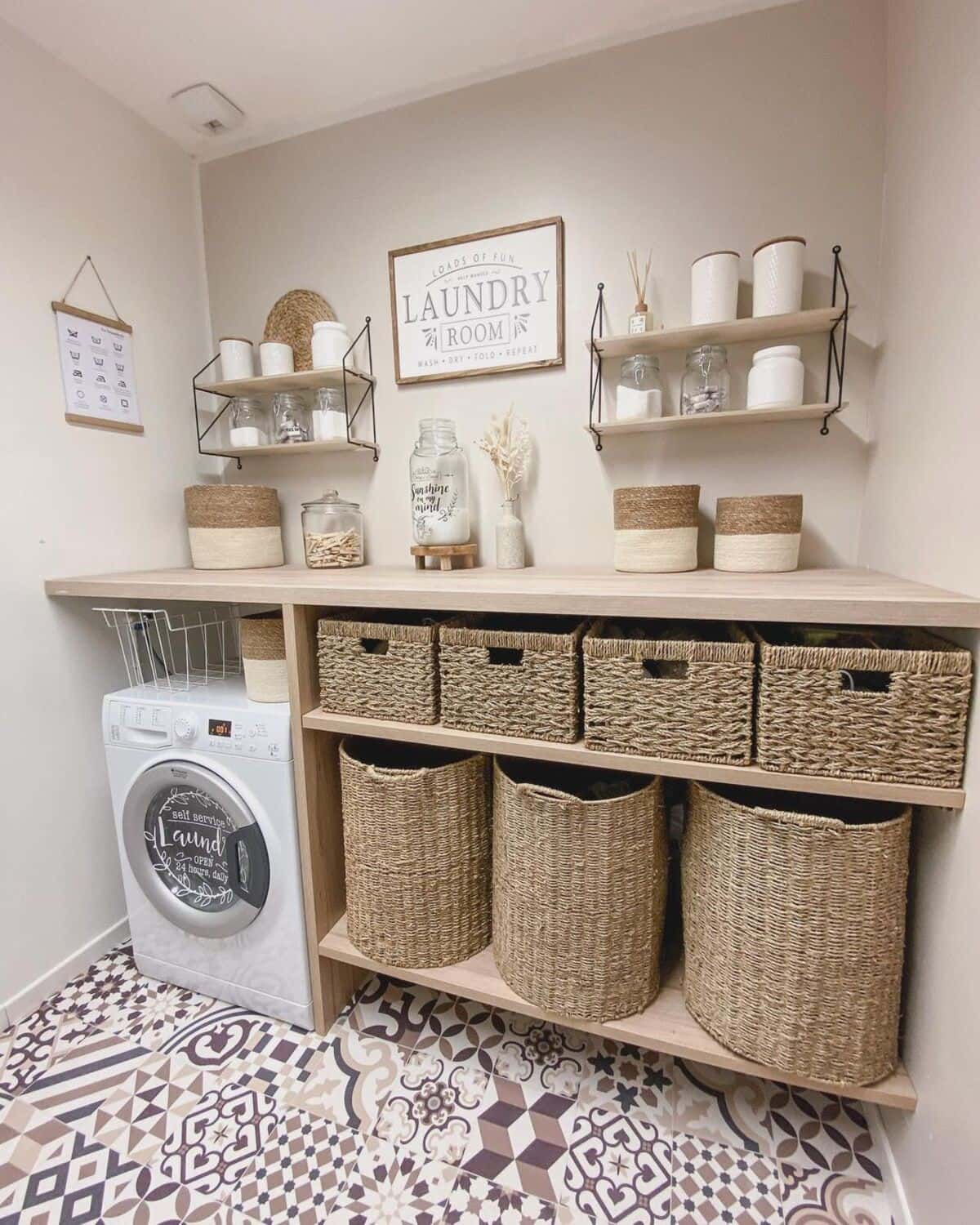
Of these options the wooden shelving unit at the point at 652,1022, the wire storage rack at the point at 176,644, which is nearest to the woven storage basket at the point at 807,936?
the wooden shelving unit at the point at 652,1022

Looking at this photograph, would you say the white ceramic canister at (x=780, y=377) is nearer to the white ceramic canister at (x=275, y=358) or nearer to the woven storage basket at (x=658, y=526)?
the woven storage basket at (x=658, y=526)

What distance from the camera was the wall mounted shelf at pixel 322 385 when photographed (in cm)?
168

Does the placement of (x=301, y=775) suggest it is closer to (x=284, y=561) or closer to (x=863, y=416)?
(x=284, y=561)

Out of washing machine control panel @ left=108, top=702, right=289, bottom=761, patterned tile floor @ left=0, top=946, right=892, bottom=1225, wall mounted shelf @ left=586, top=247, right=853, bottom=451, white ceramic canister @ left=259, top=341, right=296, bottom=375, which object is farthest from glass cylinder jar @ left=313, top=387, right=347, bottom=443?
patterned tile floor @ left=0, top=946, right=892, bottom=1225

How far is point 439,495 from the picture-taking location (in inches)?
60.9

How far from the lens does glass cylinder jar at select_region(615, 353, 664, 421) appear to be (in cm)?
140

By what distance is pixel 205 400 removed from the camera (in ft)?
6.42

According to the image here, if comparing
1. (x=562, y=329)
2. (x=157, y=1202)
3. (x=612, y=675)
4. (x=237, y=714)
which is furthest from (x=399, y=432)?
(x=157, y=1202)

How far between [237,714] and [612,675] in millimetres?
848

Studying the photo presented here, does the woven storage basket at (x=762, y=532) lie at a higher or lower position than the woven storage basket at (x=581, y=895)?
higher

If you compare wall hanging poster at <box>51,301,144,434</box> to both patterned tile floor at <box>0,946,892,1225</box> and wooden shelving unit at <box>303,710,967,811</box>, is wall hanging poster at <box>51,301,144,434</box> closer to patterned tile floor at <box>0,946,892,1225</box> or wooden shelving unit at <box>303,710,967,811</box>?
wooden shelving unit at <box>303,710,967,811</box>

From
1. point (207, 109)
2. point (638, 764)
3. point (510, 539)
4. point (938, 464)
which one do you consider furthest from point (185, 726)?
point (207, 109)

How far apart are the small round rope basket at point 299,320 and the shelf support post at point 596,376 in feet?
2.67

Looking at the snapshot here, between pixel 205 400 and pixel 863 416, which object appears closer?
pixel 863 416
